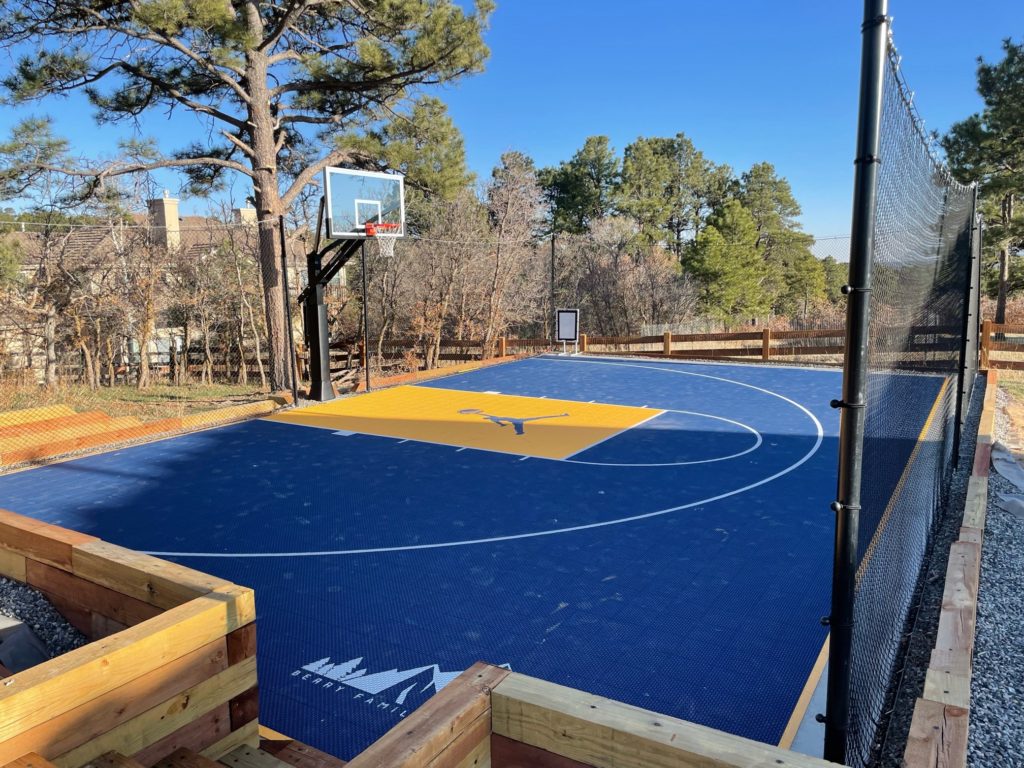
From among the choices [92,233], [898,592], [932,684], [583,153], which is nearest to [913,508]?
[898,592]

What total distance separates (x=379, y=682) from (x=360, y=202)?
340 inches

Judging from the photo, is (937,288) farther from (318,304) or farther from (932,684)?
(318,304)

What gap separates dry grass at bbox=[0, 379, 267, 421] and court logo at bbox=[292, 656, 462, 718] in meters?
8.80

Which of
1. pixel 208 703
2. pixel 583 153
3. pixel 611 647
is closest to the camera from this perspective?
pixel 208 703

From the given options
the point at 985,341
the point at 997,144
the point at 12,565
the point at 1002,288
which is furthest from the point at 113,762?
the point at 1002,288

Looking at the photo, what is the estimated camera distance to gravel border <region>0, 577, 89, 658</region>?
2.95 m

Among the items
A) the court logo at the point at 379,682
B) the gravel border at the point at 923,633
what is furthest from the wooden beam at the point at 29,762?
the gravel border at the point at 923,633

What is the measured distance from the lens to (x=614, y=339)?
20016mm

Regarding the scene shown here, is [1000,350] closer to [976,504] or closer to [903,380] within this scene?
[976,504]

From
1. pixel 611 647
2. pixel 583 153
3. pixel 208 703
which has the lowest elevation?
pixel 611 647

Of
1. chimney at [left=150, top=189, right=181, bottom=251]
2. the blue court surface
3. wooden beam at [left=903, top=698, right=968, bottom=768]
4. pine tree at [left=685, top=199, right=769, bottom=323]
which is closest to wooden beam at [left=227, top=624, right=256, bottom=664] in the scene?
the blue court surface

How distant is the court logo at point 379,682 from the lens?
3.18 m

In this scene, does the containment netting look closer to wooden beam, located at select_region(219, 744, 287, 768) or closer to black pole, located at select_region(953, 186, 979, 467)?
black pole, located at select_region(953, 186, 979, 467)

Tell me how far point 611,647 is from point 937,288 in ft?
13.6
